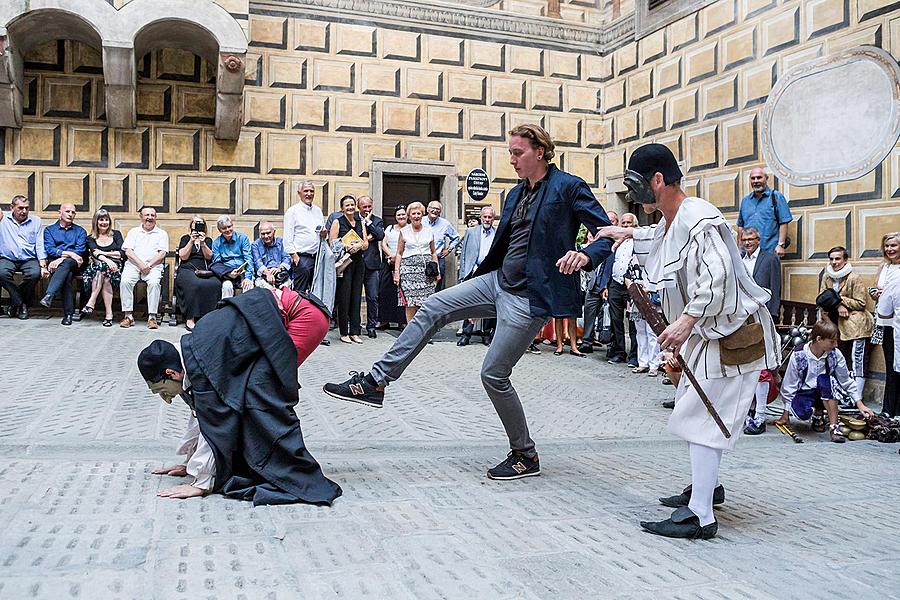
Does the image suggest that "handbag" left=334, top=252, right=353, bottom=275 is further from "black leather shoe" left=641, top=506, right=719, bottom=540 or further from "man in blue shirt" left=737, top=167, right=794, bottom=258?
"black leather shoe" left=641, top=506, right=719, bottom=540

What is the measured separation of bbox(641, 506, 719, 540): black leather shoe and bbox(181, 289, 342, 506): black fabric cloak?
1461mm

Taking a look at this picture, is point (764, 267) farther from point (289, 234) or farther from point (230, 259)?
point (230, 259)

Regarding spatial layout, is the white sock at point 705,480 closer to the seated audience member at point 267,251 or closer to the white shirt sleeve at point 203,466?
the white shirt sleeve at point 203,466

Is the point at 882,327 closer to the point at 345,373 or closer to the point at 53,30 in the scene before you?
the point at 345,373

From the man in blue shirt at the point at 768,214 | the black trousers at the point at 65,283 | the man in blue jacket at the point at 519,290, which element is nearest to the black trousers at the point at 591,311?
the man in blue shirt at the point at 768,214

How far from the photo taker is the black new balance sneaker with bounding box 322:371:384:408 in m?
4.02

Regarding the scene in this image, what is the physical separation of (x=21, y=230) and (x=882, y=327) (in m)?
9.89

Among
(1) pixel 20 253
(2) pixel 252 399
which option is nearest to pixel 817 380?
(2) pixel 252 399

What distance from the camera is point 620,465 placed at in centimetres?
477

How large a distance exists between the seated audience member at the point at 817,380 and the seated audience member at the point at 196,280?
22.1 ft

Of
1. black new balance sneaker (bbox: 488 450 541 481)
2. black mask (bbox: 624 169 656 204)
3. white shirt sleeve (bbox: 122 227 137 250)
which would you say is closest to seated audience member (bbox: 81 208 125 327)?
white shirt sleeve (bbox: 122 227 137 250)

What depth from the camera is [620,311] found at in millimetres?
9625

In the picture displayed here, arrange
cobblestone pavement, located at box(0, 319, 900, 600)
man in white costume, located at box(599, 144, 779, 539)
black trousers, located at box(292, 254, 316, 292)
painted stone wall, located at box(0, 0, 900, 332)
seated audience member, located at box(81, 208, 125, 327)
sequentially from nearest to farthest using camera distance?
cobblestone pavement, located at box(0, 319, 900, 600)
man in white costume, located at box(599, 144, 779, 539)
black trousers, located at box(292, 254, 316, 292)
seated audience member, located at box(81, 208, 125, 327)
painted stone wall, located at box(0, 0, 900, 332)

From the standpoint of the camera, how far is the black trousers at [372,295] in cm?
1059
